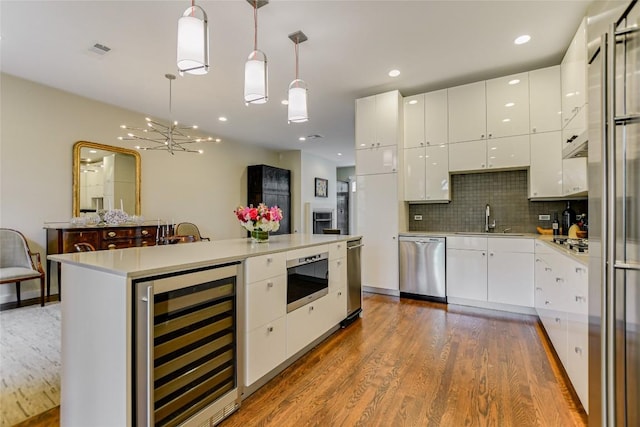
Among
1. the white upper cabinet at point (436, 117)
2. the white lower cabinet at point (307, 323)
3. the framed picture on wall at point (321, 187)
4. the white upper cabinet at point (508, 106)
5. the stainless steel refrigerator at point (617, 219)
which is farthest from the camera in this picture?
the framed picture on wall at point (321, 187)

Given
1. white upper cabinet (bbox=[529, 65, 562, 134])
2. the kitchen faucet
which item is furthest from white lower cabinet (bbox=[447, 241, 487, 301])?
white upper cabinet (bbox=[529, 65, 562, 134])

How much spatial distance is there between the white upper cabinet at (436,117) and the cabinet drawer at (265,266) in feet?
9.71

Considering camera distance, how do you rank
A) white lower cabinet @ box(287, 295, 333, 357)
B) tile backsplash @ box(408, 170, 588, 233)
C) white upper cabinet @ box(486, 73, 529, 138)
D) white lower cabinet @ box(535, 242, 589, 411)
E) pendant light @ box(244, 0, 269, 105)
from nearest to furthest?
white lower cabinet @ box(535, 242, 589, 411)
pendant light @ box(244, 0, 269, 105)
white lower cabinet @ box(287, 295, 333, 357)
white upper cabinet @ box(486, 73, 529, 138)
tile backsplash @ box(408, 170, 588, 233)

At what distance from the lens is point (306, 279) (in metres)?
2.46

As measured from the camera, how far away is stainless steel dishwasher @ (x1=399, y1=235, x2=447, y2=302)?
3.85 metres

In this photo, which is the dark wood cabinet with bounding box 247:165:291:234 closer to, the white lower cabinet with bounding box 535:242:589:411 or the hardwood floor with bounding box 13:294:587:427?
the hardwood floor with bounding box 13:294:587:427

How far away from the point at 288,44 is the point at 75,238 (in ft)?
11.8

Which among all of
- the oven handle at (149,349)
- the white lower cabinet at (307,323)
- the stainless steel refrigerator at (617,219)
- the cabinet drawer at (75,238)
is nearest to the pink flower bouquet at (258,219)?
the white lower cabinet at (307,323)

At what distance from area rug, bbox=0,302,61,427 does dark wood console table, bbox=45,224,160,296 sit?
2.59ft

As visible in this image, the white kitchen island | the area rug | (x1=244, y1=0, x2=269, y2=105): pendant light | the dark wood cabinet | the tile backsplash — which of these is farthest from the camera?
the dark wood cabinet

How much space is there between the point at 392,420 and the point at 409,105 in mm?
3824

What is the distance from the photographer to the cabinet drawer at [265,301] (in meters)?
1.84

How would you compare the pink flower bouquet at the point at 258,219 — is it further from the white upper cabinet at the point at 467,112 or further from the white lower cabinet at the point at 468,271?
the white upper cabinet at the point at 467,112

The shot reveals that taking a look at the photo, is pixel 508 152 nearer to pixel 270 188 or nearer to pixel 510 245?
pixel 510 245
